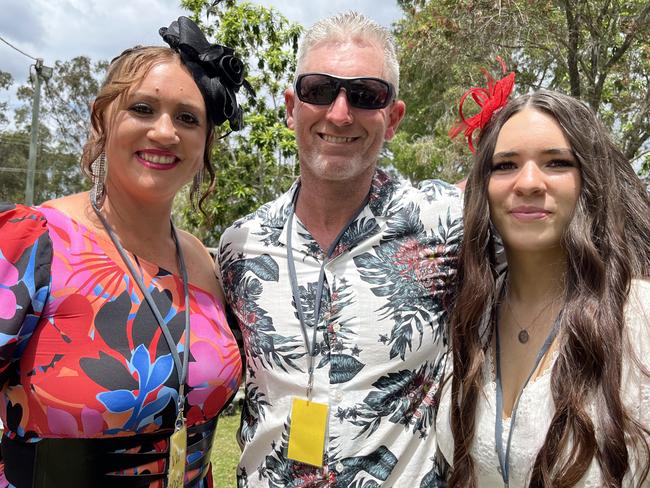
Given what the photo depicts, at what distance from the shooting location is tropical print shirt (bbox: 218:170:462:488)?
2.10m

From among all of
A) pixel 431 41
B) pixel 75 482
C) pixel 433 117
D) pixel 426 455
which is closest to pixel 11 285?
pixel 75 482

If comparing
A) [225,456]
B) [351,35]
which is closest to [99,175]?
[351,35]

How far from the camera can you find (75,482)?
1.80 metres

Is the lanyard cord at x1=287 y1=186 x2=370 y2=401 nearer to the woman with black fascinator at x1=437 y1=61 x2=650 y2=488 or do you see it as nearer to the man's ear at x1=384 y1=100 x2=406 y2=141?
the man's ear at x1=384 y1=100 x2=406 y2=141

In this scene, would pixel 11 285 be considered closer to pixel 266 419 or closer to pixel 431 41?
pixel 266 419

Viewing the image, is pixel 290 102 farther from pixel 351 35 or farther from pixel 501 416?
pixel 501 416

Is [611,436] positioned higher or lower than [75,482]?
higher

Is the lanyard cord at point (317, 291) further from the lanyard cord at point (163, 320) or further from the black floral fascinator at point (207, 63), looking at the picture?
the black floral fascinator at point (207, 63)

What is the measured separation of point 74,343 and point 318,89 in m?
1.28

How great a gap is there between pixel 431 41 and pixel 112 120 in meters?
7.56

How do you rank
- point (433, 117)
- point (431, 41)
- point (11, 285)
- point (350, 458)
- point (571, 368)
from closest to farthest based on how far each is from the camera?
point (11, 285)
point (571, 368)
point (350, 458)
point (431, 41)
point (433, 117)

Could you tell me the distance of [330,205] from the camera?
2.41 m

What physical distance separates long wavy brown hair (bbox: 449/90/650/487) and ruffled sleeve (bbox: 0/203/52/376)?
55.3 inches

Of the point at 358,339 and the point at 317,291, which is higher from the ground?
the point at 317,291
